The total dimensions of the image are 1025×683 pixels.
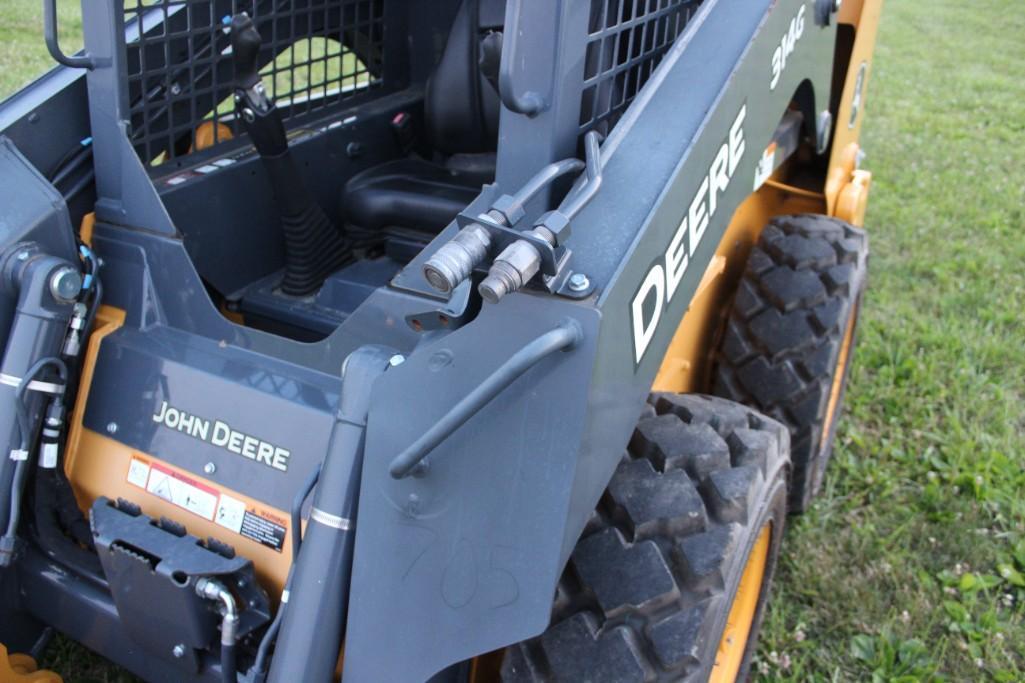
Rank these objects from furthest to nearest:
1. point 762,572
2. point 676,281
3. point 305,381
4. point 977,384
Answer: point 977,384, point 762,572, point 305,381, point 676,281

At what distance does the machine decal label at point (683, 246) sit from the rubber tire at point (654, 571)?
0.77ft

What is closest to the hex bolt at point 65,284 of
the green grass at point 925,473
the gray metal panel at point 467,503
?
the gray metal panel at point 467,503

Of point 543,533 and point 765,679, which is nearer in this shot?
point 543,533

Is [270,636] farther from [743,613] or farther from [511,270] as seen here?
[743,613]

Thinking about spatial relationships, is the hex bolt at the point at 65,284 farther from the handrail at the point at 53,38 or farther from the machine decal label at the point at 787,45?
the machine decal label at the point at 787,45

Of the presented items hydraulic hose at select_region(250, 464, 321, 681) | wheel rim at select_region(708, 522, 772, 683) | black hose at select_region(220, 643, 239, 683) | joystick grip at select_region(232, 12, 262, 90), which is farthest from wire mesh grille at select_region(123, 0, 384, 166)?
wheel rim at select_region(708, 522, 772, 683)

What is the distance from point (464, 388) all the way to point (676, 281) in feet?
1.28

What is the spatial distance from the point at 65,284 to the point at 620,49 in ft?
3.27

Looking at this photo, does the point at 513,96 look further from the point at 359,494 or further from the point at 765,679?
the point at 765,679

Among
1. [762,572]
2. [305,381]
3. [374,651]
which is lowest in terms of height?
[762,572]

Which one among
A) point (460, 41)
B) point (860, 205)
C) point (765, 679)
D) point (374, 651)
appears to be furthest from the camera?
point (860, 205)

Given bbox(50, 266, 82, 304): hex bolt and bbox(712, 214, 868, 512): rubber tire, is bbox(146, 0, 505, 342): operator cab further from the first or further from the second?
bbox(712, 214, 868, 512): rubber tire

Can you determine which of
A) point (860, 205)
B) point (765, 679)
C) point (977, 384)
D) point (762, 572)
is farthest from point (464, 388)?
point (977, 384)

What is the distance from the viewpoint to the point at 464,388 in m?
1.22
